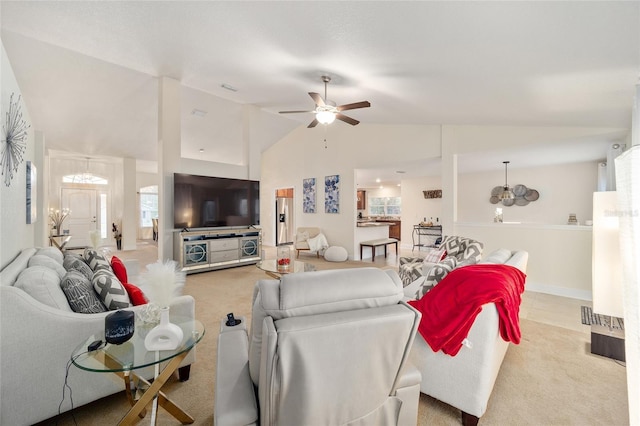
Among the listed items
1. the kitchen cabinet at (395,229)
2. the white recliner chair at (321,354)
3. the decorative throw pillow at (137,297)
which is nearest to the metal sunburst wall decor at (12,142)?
the decorative throw pillow at (137,297)

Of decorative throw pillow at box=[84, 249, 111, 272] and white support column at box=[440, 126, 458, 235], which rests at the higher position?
white support column at box=[440, 126, 458, 235]

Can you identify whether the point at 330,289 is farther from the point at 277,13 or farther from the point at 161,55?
the point at 161,55

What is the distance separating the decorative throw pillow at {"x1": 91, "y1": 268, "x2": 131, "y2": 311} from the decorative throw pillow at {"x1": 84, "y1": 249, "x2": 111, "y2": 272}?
16.3 inches

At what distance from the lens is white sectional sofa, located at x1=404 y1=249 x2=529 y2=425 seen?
1.51 m

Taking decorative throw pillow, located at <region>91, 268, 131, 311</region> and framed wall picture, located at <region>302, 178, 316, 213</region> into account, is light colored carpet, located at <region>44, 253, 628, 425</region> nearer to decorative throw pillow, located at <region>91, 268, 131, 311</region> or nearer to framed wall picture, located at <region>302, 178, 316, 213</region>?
decorative throw pillow, located at <region>91, 268, 131, 311</region>

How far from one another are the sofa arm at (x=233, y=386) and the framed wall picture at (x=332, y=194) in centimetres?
575

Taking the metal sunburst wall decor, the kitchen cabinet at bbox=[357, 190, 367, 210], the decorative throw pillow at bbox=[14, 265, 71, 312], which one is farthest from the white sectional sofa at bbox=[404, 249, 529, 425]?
the kitchen cabinet at bbox=[357, 190, 367, 210]

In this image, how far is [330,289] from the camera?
0.98 metres

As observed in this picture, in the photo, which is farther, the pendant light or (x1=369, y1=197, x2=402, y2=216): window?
(x1=369, y1=197, x2=402, y2=216): window

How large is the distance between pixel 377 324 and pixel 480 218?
7.54m

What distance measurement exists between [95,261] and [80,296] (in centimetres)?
86

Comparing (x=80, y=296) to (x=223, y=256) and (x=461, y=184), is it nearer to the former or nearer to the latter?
(x=223, y=256)

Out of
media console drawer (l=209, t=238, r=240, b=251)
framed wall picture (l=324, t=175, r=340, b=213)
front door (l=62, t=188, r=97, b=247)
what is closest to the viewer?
media console drawer (l=209, t=238, r=240, b=251)

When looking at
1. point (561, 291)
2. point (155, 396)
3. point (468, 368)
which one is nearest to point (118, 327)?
point (155, 396)
